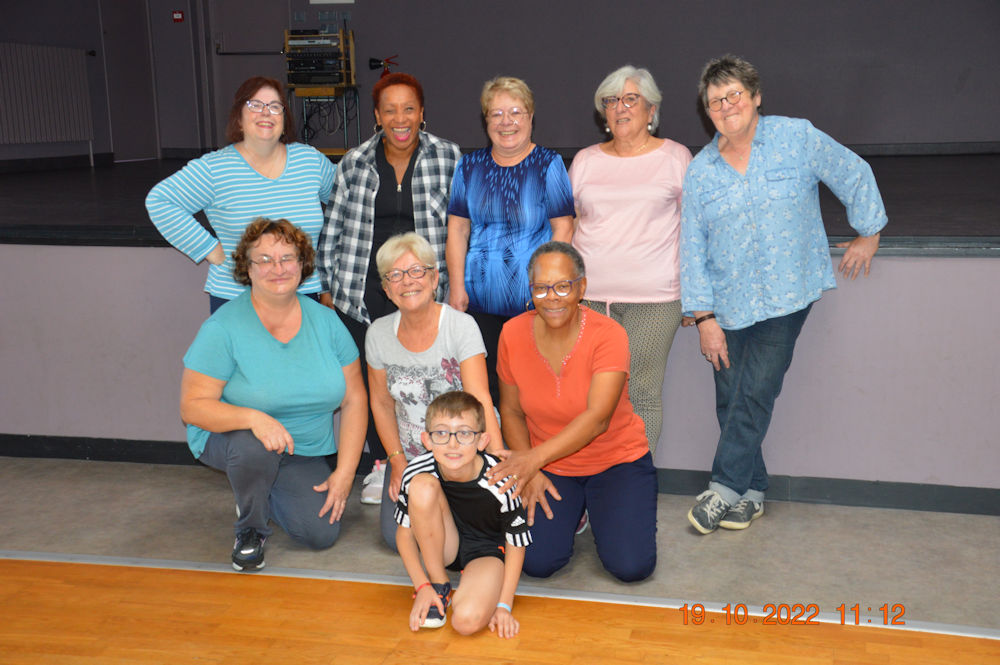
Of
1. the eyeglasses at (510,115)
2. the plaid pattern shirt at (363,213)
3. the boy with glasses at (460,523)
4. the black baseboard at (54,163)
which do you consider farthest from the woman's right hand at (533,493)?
the black baseboard at (54,163)

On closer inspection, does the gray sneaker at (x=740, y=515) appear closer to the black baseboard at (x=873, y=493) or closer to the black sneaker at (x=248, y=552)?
the black baseboard at (x=873, y=493)

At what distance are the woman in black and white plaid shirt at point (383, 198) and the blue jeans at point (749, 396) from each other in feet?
3.25

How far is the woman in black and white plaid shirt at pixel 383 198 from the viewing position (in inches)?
115

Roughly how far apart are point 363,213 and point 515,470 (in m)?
1.08

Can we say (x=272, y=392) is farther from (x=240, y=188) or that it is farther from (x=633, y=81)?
(x=633, y=81)

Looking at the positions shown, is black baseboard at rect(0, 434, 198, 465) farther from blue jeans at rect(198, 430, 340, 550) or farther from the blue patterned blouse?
the blue patterned blouse

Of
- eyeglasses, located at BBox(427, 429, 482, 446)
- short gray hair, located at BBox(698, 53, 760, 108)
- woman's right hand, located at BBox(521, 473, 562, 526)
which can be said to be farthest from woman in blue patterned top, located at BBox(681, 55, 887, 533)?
eyeglasses, located at BBox(427, 429, 482, 446)

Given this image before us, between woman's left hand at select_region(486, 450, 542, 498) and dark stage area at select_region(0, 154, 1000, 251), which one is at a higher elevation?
dark stage area at select_region(0, 154, 1000, 251)

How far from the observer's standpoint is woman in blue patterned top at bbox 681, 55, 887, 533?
8.59 ft

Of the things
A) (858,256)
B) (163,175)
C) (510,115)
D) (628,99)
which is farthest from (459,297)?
(163,175)

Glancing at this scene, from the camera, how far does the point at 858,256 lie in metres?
2.89

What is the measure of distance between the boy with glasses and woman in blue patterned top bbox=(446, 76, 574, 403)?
0.63m

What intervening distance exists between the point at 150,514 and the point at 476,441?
4.81 ft
